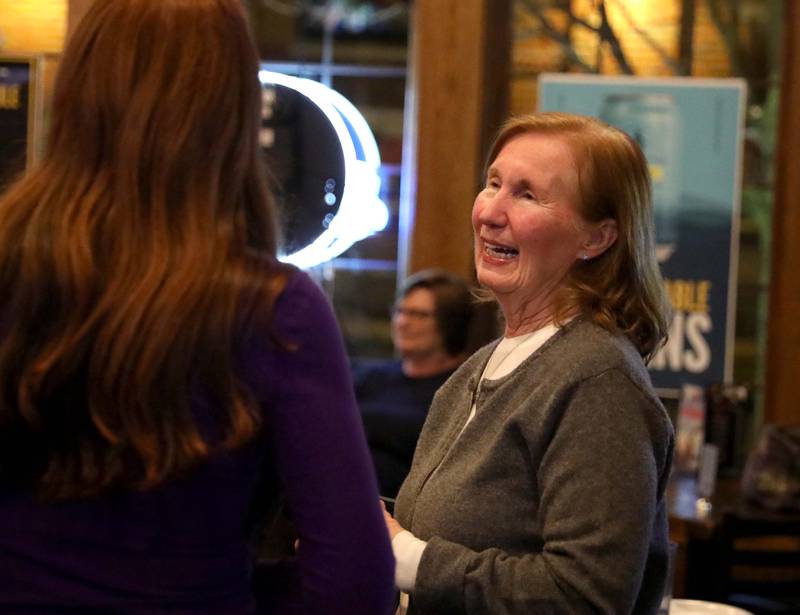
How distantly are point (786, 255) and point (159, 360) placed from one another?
388cm

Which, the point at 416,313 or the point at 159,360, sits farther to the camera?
the point at 416,313

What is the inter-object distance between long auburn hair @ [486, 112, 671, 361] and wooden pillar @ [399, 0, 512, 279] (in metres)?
2.98

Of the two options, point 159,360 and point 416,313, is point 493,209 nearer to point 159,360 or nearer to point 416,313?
point 159,360

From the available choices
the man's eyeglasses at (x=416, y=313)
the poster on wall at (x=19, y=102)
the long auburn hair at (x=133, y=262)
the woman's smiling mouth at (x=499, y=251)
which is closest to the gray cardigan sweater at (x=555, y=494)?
the woman's smiling mouth at (x=499, y=251)

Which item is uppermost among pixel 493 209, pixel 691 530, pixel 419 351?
pixel 493 209

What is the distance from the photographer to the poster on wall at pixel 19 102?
1.81 meters

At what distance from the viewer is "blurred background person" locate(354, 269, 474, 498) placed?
394cm

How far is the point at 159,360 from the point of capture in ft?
3.43

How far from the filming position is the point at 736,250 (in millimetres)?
4586

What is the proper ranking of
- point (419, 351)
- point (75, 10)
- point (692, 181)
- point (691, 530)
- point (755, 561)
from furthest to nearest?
point (692, 181), point (419, 351), point (755, 561), point (691, 530), point (75, 10)

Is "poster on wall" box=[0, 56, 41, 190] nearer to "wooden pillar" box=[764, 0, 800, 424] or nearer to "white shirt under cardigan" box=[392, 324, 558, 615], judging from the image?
"white shirt under cardigan" box=[392, 324, 558, 615]

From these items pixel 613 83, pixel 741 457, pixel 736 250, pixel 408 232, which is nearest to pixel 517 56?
pixel 613 83

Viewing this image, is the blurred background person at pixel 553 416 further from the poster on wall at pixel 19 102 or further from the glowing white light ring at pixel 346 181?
the poster on wall at pixel 19 102

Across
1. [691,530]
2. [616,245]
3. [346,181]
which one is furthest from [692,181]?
[616,245]
